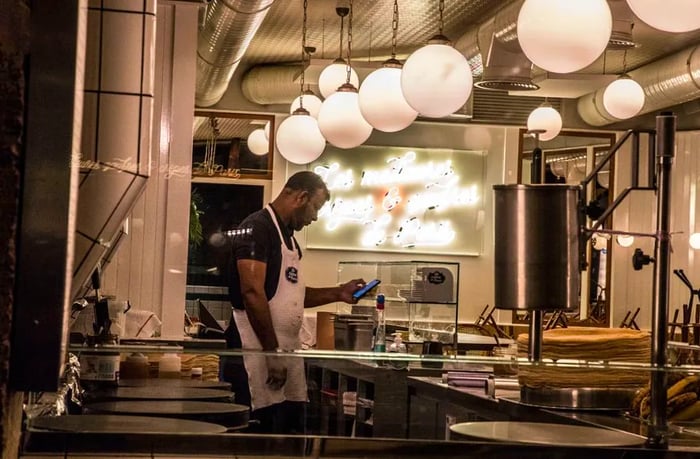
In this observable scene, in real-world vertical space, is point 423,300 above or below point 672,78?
below

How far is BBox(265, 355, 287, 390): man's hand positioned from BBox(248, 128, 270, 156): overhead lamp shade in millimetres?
9594

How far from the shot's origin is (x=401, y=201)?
12.1 meters

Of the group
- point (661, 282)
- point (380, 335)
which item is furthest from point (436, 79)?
point (661, 282)

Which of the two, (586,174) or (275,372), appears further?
(586,174)

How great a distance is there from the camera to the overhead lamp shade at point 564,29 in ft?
10.5

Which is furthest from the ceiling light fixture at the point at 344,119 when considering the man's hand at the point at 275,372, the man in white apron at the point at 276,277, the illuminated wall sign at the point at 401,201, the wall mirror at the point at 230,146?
the illuminated wall sign at the point at 401,201

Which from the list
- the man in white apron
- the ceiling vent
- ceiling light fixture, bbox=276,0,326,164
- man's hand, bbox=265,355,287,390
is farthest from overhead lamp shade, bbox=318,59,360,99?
man's hand, bbox=265,355,287,390

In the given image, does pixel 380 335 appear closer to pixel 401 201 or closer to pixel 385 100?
pixel 385 100

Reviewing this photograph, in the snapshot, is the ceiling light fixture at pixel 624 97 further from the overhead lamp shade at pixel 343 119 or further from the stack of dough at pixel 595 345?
the stack of dough at pixel 595 345

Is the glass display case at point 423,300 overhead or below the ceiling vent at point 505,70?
below

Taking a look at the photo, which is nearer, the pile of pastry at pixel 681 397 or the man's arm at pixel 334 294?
the pile of pastry at pixel 681 397

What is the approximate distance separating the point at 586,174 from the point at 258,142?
4.09 meters

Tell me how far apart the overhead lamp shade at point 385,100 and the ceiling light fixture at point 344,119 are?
1.43 feet

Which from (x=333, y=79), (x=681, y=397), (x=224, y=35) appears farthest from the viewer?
(x=224, y=35)
